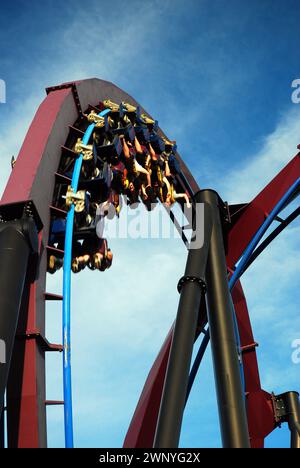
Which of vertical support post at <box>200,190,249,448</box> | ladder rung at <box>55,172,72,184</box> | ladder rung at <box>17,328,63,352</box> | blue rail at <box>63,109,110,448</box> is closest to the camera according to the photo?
vertical support post at <box>200,190,249,448</box>

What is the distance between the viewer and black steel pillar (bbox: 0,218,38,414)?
5.84 metres

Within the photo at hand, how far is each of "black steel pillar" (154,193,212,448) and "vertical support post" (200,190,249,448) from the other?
230 mm

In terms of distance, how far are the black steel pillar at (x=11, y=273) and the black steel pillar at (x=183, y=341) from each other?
152 cm

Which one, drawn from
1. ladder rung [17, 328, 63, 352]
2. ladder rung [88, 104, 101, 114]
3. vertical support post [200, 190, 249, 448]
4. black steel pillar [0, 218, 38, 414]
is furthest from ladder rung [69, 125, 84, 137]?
ladder rung [17, 328, 63, 352]

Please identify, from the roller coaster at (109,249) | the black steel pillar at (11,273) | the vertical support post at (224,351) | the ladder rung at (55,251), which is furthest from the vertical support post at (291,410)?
the black steel pillar at (11,273)

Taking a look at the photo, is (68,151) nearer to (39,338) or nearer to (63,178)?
(63,178)

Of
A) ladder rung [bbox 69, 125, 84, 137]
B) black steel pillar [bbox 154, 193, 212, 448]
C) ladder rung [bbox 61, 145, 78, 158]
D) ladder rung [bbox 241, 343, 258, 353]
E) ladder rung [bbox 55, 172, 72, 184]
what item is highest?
ladder rung [bbox 69, 125, 84, 137]

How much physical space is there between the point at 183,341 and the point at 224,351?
62 cm

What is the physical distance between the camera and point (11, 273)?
20.7 ft

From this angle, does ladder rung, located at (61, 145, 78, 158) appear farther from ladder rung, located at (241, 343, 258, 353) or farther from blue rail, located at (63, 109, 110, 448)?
ladder rung, located at (241, 343, 258, 353)

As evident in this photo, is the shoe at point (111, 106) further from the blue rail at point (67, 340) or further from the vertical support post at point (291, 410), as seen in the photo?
the vertical support post at point (291, 410)

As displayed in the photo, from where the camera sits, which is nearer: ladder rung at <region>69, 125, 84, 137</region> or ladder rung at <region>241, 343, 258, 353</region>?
ladder rung at <region>69, 125, 84, 137</region>
